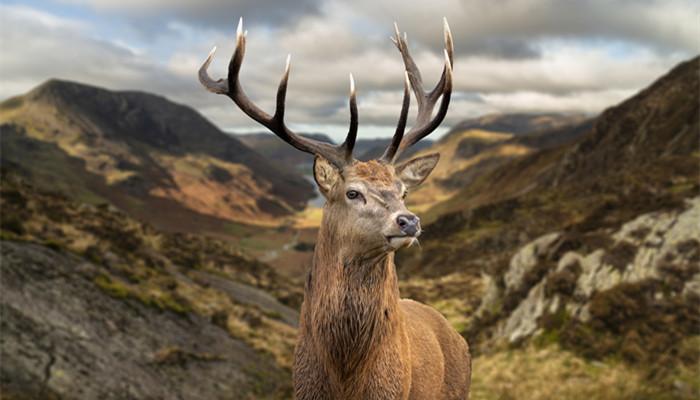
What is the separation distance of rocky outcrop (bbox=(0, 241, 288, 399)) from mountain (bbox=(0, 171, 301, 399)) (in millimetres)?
32

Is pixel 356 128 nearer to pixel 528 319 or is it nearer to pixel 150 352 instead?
pixel 150 352

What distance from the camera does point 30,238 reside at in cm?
1512

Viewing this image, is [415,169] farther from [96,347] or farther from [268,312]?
[268,312]

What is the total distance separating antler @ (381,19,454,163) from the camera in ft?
18.3

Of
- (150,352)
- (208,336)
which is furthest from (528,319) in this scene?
(150,352)

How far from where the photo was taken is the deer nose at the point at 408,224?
4.50 meters

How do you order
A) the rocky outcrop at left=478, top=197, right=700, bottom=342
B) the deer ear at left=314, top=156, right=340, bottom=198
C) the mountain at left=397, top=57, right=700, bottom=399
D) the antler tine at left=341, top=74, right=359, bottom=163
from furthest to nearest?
1. the rocky outcrop at left=478, top=197, right=700, bottom=342
2. the mountain at left=397, top=57, right=700, bottom=399
3. the deer ear at left=314, top=156, right=340, bottom=198
4. the antler tine at left=341, top=74, right=359, bottom=163

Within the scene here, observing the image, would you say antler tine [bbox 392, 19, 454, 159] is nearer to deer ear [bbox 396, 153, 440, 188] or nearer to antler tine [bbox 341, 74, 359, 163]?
deer ear [bbox 396, 153, 440, 188]

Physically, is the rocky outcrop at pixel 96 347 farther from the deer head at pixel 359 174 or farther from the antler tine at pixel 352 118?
the antler tine at pixel 352 118

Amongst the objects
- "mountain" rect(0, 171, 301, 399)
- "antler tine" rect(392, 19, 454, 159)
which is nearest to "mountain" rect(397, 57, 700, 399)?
"antler tine" rect(392, 19, 454, 159)

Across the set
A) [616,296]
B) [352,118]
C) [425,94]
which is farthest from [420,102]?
[616,296]

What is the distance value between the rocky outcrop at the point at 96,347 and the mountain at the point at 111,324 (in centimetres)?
3

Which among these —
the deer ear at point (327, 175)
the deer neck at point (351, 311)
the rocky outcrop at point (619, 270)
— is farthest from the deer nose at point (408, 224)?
the rocky outcrop at point (619, 270)

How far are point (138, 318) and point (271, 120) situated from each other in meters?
11.2
